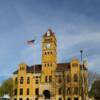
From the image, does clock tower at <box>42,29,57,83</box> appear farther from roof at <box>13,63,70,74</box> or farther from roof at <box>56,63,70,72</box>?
roof at <box>13,63,70,74</box>

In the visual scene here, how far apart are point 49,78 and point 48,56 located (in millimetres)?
7687

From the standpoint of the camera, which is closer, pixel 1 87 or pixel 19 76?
pixel 19 76

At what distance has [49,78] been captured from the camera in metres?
107

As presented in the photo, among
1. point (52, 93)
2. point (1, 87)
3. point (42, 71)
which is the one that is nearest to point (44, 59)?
point (42, 71)

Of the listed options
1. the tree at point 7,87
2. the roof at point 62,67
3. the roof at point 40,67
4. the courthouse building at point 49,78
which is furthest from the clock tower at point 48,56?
the tree at point 7,87

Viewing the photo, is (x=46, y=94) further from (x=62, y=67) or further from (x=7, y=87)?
(x=7, y=87)

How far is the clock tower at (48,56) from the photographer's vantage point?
353 feet

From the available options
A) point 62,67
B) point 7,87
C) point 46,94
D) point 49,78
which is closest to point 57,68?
point 62,67

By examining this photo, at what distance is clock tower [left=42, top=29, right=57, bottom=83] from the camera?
107688 millimetres

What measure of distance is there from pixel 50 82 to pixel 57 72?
4159 millimetres

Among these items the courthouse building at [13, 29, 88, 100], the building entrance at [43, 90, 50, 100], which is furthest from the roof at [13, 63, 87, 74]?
the building entrance at [43, 90, 50, 100]

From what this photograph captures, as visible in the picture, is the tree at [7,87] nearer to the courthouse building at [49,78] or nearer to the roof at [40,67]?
the courthouse building at [49,78]

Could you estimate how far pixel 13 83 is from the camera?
111 meters

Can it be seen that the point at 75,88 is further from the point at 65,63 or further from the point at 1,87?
the point at 1,87
